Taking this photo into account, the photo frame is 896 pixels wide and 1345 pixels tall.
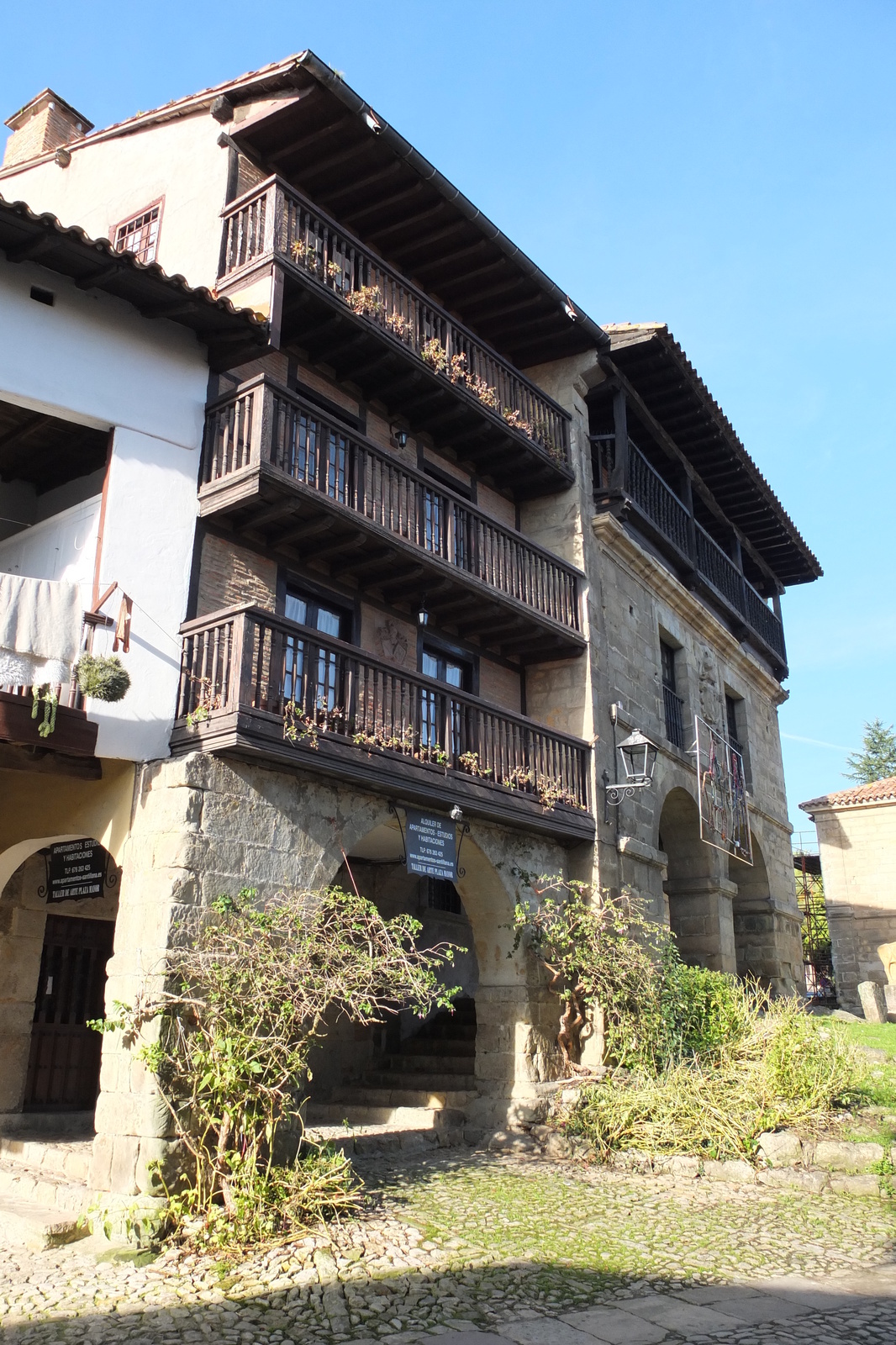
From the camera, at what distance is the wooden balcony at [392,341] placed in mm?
10602

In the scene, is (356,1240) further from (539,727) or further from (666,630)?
(666,630)

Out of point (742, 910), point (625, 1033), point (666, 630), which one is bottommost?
point (625, 1033)

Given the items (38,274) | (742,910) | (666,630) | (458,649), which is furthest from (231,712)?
(742,910)

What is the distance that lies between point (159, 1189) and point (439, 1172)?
2802 millimetres

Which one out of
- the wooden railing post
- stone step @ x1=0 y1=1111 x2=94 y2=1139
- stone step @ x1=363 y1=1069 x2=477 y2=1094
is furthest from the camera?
the wooden railing post

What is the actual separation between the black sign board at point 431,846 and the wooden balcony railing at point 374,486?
110 inches

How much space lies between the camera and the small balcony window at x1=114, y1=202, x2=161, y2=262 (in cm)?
1209

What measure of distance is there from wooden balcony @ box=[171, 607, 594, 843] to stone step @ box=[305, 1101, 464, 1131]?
10.0ft

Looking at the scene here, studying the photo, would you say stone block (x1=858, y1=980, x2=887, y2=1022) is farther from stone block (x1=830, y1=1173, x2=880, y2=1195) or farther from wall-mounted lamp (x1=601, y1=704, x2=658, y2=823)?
stone block (x1=830, y1=1173, x2=880, y2=1195)

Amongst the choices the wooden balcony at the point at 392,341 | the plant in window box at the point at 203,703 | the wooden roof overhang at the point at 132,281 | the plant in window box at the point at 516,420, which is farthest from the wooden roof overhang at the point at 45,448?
the plant in window box at the point at 516,420

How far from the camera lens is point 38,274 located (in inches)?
356

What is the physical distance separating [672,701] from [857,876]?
12988 mm

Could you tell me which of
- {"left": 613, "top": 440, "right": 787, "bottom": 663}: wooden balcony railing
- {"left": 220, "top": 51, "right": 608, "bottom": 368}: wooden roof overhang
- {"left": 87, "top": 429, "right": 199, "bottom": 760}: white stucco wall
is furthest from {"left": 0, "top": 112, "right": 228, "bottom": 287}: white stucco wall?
{"left": 613, "top": 440, "right": 787, "bottom": 663}: wooden balcony railing

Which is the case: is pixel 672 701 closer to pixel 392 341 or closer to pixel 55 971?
pixel 392 341
